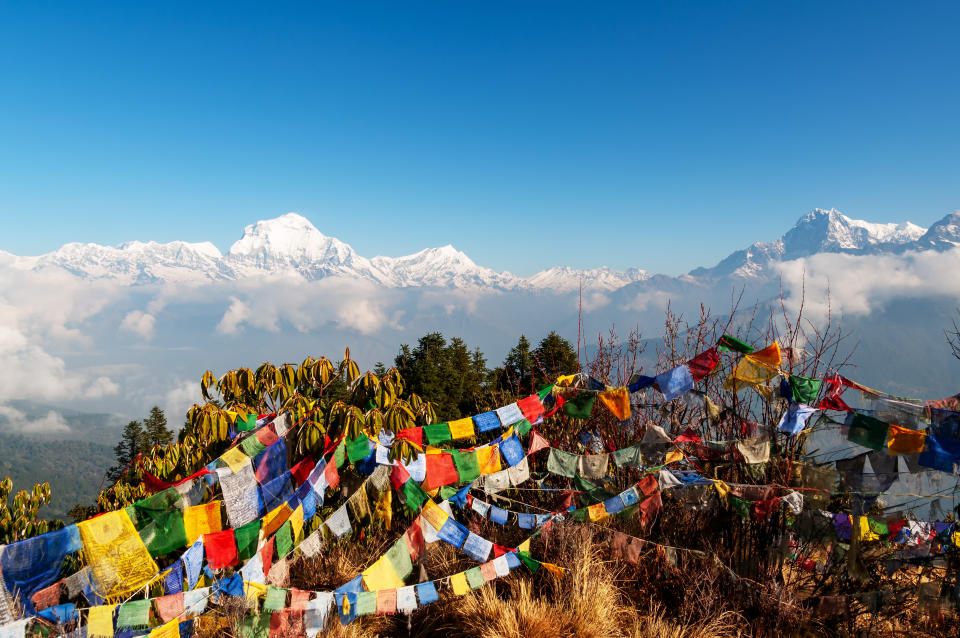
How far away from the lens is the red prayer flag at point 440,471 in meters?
5.52

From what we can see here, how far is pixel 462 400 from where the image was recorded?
3061cm

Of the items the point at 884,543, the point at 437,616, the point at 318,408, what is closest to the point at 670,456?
the point at 884,543

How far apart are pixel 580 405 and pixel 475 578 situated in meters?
2.22

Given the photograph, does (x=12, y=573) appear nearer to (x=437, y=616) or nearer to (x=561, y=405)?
(x=437, y=616)

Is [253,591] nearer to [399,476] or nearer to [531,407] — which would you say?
[399,476]

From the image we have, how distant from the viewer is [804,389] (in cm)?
523

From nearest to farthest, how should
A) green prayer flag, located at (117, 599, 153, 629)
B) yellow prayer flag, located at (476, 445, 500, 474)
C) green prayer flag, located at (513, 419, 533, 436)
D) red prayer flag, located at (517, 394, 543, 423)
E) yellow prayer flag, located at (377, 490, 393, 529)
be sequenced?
1. green prayer flag, located at (117, 599, 153, 629)
2. yellow prayer flag, located at (377, 490, 393, 529)
3. yellow prayer flag, located at (476, 445, 500, 474)
4. red prayer flag, located at (517, 394, 543, 423)
5. green prayer flag, located at (513, 419, 533, 436)

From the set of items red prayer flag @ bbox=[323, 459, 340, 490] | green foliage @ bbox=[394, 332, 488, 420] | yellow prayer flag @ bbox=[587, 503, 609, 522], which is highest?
red prayer flag @ bbox=[323, 459, 340, 490]

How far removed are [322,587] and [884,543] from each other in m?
5.81

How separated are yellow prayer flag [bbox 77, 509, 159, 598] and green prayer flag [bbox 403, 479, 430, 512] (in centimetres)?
213

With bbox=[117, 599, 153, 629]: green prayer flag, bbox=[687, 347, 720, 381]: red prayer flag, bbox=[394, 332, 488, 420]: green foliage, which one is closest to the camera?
bbox=[117, 599, 153, 629]: green prayer flag

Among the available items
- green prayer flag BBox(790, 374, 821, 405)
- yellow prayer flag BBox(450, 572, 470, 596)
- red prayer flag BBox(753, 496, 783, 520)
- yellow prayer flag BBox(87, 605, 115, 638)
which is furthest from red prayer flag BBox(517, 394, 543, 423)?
yellow prayer flag BBox(87, 605, 115, 638)

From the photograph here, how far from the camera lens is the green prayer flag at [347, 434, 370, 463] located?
5.22 metres

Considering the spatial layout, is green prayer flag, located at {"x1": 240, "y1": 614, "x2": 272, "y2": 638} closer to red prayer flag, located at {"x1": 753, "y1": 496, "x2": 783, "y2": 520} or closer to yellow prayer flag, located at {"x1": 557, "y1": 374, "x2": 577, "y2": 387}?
yellow prayer flag, located at {"x1": 557, "y1": 374, "x2": 577, "y2": 387}
